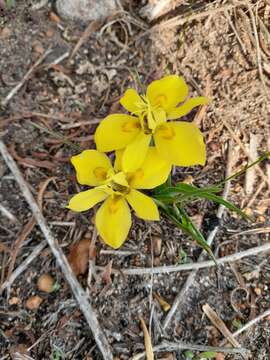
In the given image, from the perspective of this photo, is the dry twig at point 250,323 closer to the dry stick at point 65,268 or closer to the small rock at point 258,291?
the small rock at point 258,291

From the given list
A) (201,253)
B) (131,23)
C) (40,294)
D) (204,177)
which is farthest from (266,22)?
(40,294)

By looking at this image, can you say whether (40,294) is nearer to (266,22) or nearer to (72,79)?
(72,79)

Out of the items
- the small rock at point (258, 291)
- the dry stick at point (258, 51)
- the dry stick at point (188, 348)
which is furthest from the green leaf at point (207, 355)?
the dry stick at point (258, 51)

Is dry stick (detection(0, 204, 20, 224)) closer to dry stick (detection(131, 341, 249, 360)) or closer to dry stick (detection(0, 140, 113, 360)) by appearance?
dry stick (detection(0, 140, 113, 360))

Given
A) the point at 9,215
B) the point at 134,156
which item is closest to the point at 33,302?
the point at 9,215

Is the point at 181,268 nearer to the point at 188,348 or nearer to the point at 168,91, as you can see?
the point at 188,348

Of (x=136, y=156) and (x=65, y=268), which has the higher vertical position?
(x=136, y=156)
